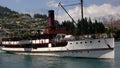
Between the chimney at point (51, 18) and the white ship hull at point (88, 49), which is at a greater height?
the chimney at point (51, 18)

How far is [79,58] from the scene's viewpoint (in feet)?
173

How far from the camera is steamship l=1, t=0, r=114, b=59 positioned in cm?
5069

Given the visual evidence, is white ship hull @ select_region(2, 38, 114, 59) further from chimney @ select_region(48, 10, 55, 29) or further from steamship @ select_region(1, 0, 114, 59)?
chimney @ select_region(48, 10, 55, 29)

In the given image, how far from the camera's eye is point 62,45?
54.4 metres

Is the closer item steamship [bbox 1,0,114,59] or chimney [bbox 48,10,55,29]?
steamship [bbox 1,0,114,59]

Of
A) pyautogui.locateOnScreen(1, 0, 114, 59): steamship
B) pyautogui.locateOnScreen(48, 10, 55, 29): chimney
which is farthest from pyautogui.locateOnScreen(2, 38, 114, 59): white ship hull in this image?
pyautogui.locateOnScreen(48, 10, 55, 29): chimney

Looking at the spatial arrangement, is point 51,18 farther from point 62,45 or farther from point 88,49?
point 88,49

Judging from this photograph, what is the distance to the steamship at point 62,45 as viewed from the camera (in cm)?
5069

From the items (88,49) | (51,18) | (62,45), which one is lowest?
(88,49)

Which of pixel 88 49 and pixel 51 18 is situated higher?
pixel 51 18

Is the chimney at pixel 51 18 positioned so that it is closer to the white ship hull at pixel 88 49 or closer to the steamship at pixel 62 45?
the steamship at pixel 62 45

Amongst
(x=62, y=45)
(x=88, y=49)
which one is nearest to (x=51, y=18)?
(x=62, y=45)

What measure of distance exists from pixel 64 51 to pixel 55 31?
6869mm

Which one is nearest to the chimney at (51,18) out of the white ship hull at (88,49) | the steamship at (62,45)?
the steamship at (62,45)
